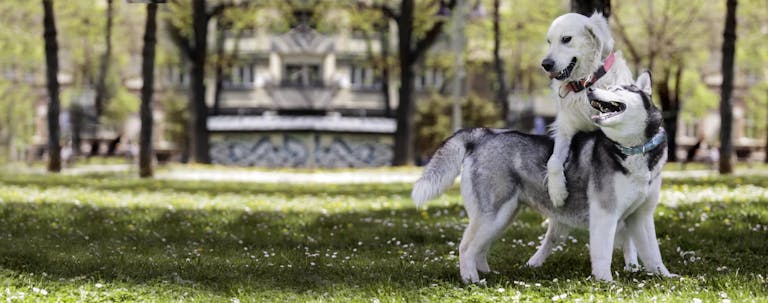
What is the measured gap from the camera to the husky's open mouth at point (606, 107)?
23.3ft

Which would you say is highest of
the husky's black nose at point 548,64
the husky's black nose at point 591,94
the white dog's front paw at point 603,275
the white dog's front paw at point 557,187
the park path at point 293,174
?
the husky's black nose at point 548,64

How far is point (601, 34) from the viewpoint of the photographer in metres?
7.48

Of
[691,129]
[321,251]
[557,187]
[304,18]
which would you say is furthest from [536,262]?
[691,129]

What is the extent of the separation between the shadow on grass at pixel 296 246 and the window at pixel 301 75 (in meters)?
14.8

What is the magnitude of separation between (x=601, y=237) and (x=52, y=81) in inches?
870

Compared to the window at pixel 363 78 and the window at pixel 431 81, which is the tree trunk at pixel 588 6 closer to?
the window at pixel 363 78

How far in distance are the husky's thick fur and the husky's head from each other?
231 millimetres

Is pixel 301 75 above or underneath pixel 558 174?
above

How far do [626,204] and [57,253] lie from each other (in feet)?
18.3

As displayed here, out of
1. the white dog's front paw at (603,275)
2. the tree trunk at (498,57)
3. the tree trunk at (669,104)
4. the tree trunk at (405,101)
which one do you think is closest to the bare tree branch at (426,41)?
the tree trunk at (405,101)

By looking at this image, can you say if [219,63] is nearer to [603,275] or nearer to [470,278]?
[470,278]

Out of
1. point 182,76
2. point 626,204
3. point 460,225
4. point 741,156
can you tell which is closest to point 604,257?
point 626,204

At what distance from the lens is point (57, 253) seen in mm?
9156

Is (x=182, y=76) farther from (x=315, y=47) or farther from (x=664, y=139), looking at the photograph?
(x=664, y=139)
